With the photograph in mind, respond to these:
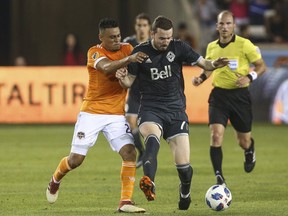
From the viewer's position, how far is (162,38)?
11414mm

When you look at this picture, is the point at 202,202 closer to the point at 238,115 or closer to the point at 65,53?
the point at 238,115

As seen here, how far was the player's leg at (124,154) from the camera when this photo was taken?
1149 centimetres

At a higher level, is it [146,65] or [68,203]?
[146,65]

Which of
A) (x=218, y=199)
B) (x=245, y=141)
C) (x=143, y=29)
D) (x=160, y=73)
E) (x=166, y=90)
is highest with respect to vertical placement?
(x=160, y=73)

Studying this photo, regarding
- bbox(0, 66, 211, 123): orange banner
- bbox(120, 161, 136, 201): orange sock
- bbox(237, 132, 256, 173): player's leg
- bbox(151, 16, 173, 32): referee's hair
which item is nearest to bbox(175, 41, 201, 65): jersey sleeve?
bbox(151, 16, 173, 32): referee's hair

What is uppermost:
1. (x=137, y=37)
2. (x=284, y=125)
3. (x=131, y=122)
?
(x=137, y=37)

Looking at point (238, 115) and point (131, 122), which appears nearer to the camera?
point (238, 115)

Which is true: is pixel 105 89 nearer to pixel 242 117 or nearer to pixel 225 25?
A: pixel 225 25

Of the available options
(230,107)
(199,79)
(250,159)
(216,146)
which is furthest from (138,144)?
(199,79)

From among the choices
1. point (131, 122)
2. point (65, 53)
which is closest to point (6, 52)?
point (65, 53)

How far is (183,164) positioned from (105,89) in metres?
1.21

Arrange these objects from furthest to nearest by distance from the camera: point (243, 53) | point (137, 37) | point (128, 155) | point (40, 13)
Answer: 1. point (40, 13)
2. point (137, 37)
3. point (243, 53)
4. point (128, 155)

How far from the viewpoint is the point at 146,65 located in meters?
11.6

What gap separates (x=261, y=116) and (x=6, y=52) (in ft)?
29.7
